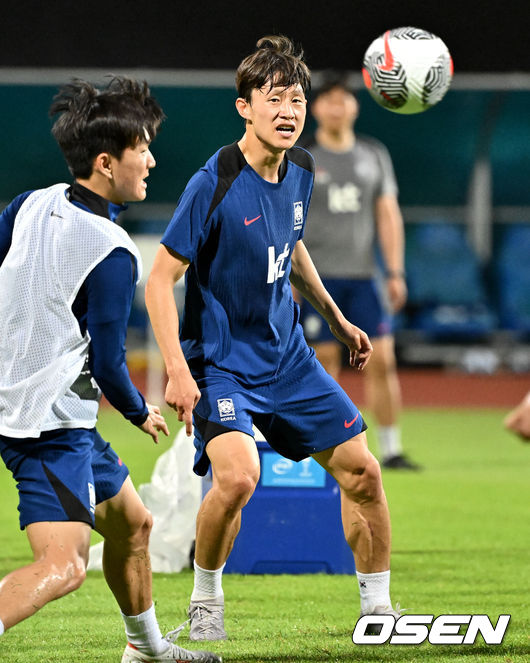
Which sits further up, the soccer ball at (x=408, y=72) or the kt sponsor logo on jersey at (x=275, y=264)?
the soccer ball at (x=408, y=72)

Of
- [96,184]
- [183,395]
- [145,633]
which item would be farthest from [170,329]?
[145,633]

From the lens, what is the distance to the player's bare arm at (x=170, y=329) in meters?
4.04

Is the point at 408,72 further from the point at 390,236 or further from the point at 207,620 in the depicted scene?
the point at 390,236

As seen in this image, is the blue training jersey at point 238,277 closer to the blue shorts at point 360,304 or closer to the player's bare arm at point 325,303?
the player's bare arm at point 325,303

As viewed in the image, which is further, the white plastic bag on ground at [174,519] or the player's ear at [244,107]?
the white plastic bag on ground at [174,519]

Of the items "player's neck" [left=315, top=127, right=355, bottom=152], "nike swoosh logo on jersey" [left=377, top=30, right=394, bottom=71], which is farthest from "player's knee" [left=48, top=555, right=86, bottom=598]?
"player's neck" [left=315, top=127, right=355, bottom=152]

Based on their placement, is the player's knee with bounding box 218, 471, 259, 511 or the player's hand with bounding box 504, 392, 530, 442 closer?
the player's hand with bounding box 504, 392, 530, 442

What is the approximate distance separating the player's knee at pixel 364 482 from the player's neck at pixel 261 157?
3.70 feet

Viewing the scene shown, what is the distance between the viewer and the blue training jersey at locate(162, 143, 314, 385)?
438cm

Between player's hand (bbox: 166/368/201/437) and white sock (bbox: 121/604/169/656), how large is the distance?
637mm

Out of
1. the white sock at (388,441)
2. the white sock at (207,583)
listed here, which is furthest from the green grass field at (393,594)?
the white sock at (388,441)

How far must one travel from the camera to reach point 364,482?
14.3ft

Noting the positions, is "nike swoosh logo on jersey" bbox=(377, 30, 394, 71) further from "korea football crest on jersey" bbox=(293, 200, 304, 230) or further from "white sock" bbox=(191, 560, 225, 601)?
"white sock" bbox=(191, 560, 225, 601)

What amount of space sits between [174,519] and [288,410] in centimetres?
161
